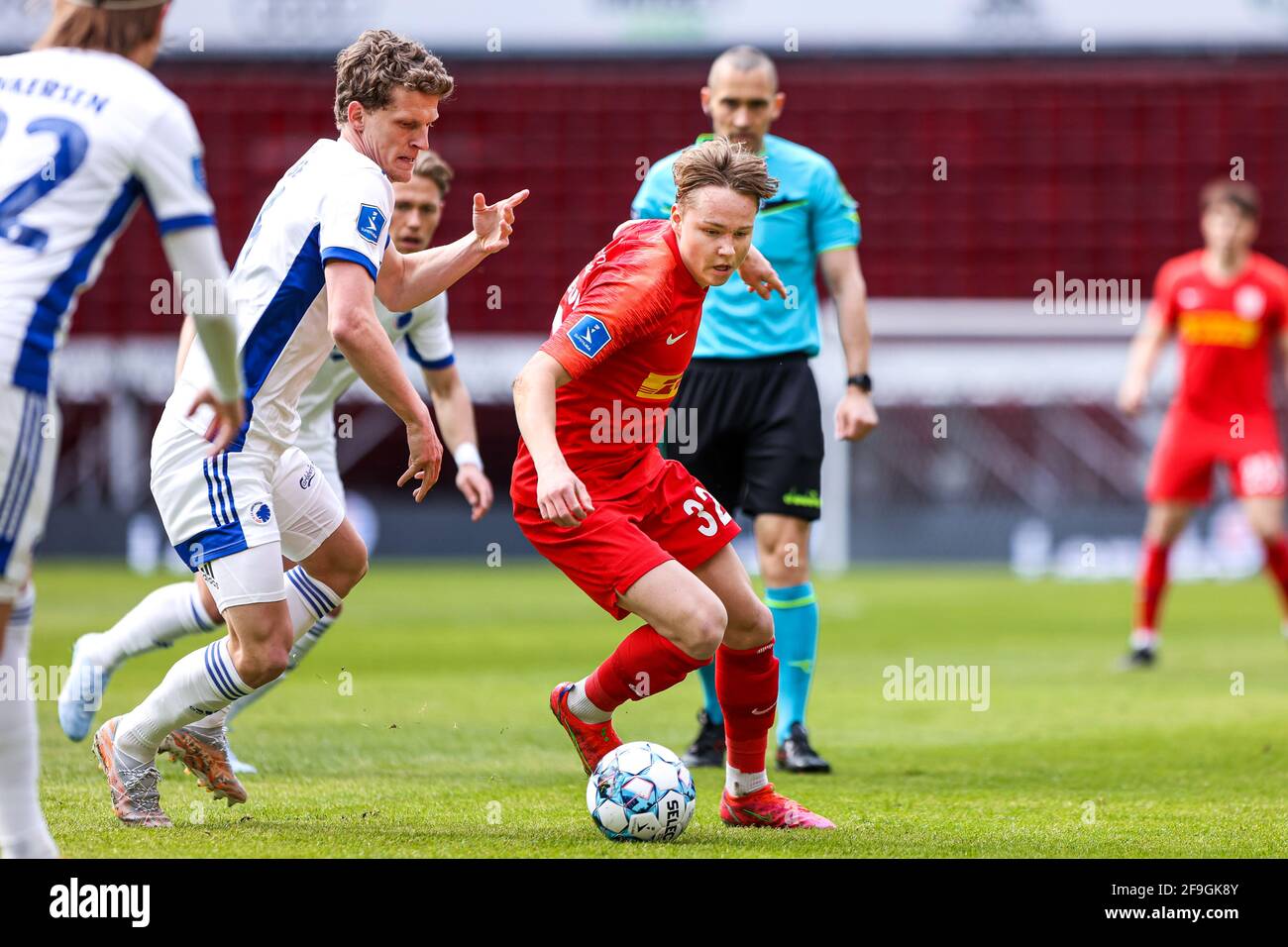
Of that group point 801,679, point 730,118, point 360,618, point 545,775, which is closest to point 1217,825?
point 801,679

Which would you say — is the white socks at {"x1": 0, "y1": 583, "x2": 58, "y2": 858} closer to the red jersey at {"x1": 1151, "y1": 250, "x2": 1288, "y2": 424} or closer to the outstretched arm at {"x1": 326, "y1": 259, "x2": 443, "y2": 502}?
the outstretched arm at {"x1": 326, "y1": 259, "x2": 443, "y2": 502}

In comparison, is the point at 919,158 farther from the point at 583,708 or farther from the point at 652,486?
the point at 583,708

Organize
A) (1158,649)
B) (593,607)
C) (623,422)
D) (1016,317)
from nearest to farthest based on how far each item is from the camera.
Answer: (623,422), (1158,649), (593,607), (1016,317)

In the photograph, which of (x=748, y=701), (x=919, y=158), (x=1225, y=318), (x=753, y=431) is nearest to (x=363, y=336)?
(x=748, y=701)

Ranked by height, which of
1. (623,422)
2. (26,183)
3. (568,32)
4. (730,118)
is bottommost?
(623,422)

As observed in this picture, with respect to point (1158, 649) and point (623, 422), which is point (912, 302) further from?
point (623, 422)

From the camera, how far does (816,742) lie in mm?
6969

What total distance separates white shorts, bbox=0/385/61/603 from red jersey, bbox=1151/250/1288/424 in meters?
8.68

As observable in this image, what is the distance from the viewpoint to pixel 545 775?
5852 millimetres

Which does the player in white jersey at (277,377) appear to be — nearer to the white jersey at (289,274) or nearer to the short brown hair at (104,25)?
the white jersey at (289,274)

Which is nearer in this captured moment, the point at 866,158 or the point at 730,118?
the point at 730,118

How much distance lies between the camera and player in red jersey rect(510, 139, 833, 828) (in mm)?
4504

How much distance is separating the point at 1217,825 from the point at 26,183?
12.0 feet

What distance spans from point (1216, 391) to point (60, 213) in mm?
8812
